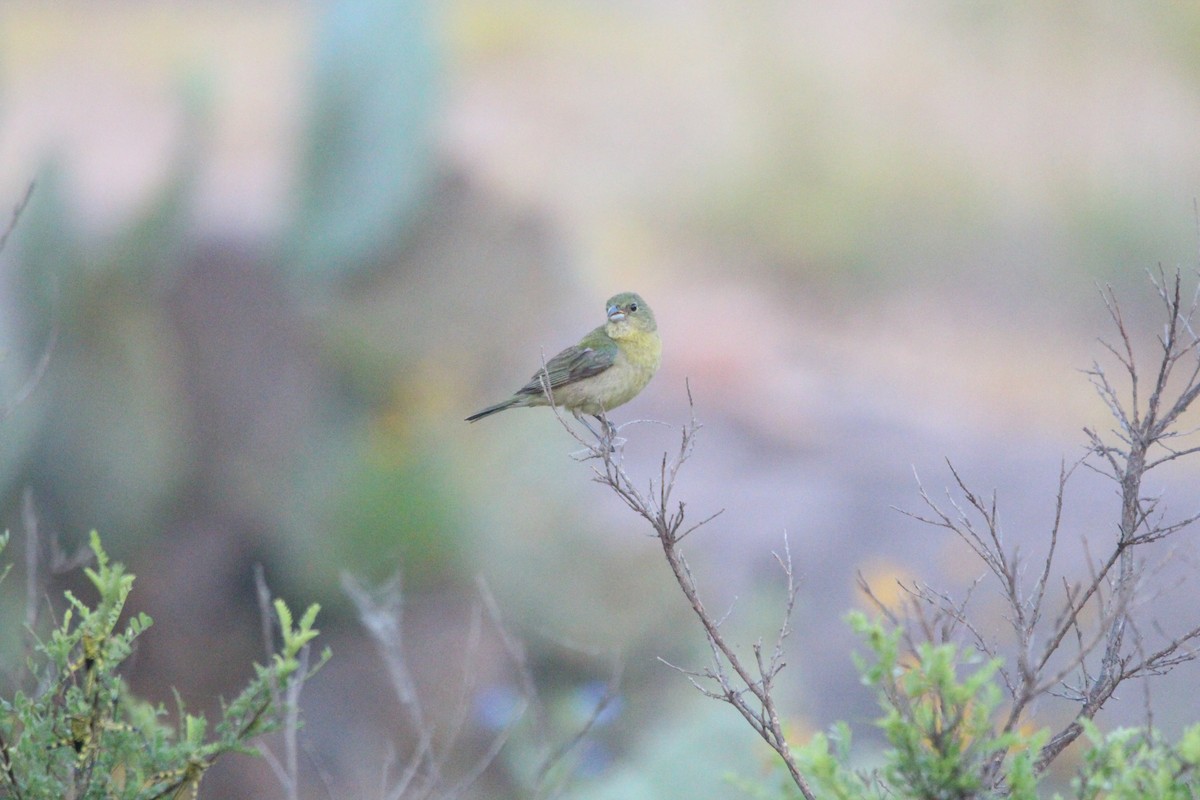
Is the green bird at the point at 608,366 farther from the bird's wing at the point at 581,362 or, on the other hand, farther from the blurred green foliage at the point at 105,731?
the blurred green foliage at the point at 105,731

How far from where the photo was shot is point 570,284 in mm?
6637

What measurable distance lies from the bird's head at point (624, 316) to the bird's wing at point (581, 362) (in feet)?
0.14

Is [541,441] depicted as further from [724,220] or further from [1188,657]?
[1188,657]

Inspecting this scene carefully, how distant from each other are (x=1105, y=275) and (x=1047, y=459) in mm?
1083

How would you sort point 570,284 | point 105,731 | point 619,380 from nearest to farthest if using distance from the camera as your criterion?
point 105,731 < point 619,380 < point 570,284

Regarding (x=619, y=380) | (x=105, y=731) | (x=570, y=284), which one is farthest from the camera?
(x=570, y=284)

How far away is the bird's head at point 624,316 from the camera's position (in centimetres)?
312

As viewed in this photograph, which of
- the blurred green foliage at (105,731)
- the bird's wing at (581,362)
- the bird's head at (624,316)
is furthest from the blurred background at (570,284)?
the blurred green foliage at (105,731)

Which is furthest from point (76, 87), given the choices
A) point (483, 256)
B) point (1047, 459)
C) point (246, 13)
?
point (1047, 459)

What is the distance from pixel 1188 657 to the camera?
1.62 meters

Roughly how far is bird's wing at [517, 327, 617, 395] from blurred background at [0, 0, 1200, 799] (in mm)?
2428

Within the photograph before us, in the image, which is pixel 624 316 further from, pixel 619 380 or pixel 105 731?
pixel 105 731

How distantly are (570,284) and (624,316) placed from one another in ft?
11.6

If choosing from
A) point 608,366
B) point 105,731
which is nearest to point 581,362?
point 608,366
